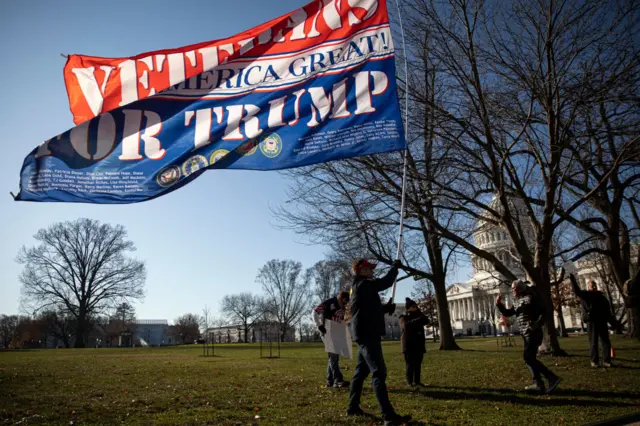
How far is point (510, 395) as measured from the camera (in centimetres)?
810

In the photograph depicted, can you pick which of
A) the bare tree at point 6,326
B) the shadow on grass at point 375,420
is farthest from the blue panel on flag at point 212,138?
the bare tree at point 6,326

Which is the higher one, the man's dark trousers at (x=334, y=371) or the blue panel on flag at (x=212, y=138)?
the blue panel on flag at (x=212, y=138)

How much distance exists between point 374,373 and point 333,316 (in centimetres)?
338

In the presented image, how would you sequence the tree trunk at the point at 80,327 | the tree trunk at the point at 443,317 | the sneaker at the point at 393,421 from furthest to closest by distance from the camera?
the tree trunk at the point at 80,327 → the tree trunk at the point at 443,317 → the sneaker at the point at 393,421

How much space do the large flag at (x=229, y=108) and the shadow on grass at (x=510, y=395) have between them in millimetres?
4451

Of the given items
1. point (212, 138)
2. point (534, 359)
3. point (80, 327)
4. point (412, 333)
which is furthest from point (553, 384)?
point (80, 327)

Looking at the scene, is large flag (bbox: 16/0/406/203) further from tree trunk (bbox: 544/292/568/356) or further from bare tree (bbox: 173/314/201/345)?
bare tree (bbox: 173/314/201/345)

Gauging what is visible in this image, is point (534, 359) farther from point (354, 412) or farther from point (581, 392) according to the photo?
point (354, 412)

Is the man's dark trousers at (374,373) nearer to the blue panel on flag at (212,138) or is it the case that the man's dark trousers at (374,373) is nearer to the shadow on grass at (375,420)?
the shadow on grass at (375,420)

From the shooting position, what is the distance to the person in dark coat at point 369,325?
5905 mm

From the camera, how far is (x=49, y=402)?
322 inches

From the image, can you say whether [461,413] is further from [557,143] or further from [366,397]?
[557,143]

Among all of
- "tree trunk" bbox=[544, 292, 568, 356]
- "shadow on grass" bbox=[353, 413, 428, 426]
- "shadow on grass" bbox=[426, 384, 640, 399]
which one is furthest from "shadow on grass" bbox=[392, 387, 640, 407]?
"tree trunk" bbox=[544, 292, 568, 356]

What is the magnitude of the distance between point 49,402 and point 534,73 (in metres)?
12.3
